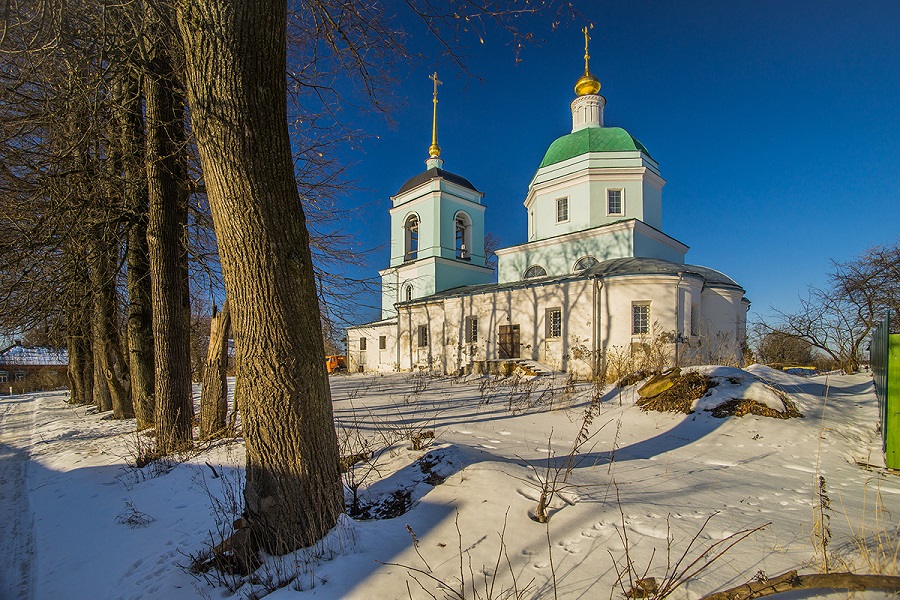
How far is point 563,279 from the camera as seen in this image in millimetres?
18125

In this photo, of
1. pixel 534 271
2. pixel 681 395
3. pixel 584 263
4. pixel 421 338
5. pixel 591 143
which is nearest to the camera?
pixel 681 395

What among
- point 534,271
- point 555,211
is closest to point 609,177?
point 555,211

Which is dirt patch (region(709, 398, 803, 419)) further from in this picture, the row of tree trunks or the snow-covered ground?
the row of tree trunks

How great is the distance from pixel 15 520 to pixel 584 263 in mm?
20011

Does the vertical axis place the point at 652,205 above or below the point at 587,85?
below

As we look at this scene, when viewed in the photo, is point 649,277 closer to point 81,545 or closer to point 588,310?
point 588,310

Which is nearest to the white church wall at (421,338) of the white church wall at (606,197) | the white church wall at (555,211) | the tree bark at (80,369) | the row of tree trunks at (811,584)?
the white church wall at (555,211)

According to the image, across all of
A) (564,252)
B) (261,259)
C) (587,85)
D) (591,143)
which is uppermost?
(587,85)

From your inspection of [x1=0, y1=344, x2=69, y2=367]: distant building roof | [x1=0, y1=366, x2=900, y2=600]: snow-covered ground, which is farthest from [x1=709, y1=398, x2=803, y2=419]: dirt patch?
[x1=0, y1=344, x2=69, y2=367]: distant building roof

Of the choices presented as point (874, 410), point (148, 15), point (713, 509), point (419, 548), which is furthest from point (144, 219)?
point (874, 410)

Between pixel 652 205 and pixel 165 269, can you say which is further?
pixel 652 205

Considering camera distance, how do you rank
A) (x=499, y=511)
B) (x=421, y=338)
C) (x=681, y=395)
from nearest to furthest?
(x=499, y=511) → (x=681, y=395) → (x=421, y=338)

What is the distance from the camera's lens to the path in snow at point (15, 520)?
3.37m

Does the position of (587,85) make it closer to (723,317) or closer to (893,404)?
(723,317)
